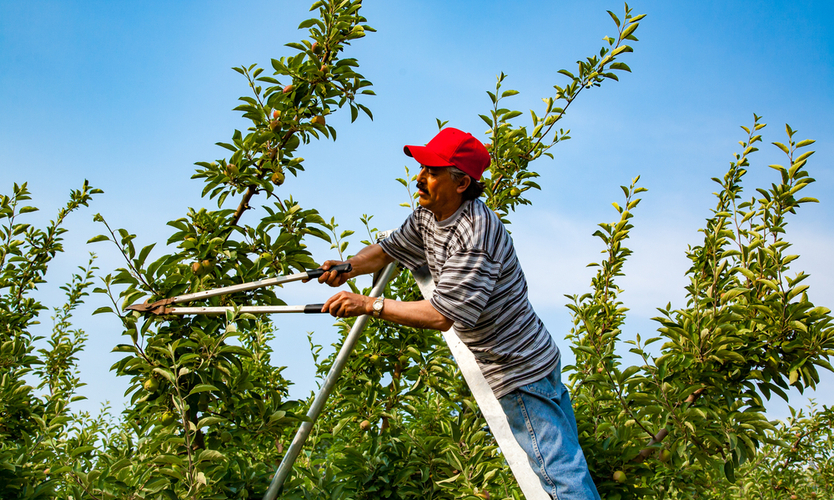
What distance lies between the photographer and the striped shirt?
7.37 ft

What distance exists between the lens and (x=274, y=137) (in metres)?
2.81

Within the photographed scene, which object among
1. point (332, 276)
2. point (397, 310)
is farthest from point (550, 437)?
point (332, 276)

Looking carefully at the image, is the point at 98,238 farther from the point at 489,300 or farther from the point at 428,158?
the point at 489,300

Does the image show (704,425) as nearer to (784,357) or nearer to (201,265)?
(784,357)

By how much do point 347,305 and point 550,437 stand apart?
3.05 ft

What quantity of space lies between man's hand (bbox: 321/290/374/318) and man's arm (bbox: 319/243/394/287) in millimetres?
391

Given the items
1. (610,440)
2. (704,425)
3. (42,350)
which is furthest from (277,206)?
(42,350)

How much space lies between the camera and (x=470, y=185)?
257 centimetres

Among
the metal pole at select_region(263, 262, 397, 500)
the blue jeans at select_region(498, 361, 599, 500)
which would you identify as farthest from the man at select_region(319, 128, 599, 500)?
the metal pole at select_region(263, 262, 397, 500)

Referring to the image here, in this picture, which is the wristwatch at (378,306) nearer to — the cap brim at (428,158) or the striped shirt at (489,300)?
the striped shirt at (489,300)

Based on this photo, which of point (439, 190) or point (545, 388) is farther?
point (439, 190)

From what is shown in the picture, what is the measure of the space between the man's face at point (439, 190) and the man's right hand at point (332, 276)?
50 centimetres

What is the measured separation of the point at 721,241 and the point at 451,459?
194 cm

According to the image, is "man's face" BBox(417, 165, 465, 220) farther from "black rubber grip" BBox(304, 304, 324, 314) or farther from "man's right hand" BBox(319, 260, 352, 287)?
"black rubber grip" BBox(304, 304, 324, 314)
